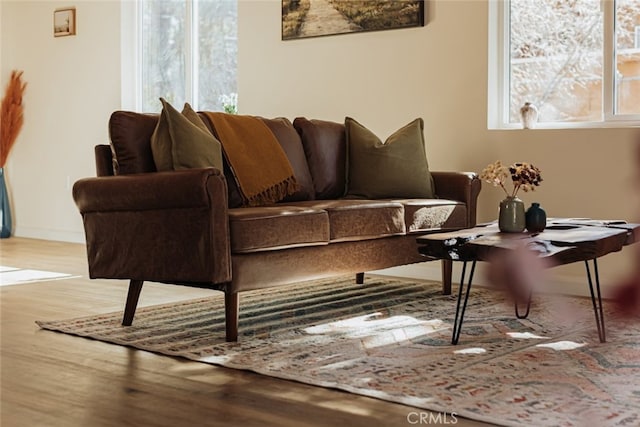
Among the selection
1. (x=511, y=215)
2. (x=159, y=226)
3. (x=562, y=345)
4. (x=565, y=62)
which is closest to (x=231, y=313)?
(x=159, y=226)

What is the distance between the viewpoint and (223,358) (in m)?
2.80

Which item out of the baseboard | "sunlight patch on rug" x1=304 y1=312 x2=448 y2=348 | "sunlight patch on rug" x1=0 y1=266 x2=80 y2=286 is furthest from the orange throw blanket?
the baseboard

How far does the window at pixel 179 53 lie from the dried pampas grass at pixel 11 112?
128 centimetres

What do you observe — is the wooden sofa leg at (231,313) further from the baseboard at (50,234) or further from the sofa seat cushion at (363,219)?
the baseboard at (50,234)

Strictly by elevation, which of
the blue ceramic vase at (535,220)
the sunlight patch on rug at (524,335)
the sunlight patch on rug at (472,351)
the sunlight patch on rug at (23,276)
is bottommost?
the sunlight patch on rug at (23,276)

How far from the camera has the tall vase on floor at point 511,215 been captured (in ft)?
9.90

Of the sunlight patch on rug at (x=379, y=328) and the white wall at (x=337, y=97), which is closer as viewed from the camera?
the sunlight patch on rug at (x=379, y=328)

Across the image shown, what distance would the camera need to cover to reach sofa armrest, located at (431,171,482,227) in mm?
4266

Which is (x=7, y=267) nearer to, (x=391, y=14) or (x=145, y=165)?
(x=145, y=165)

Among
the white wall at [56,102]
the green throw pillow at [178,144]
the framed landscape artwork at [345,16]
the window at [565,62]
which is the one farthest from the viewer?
the white wall at [56,102]

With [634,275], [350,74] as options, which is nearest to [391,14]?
[350,74]

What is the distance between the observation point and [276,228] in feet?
10.4

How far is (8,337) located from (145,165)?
87 centimetres

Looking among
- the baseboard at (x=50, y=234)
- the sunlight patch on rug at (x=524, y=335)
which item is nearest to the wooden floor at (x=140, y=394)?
the sunlight patch on rug at (x=524, y=335)
